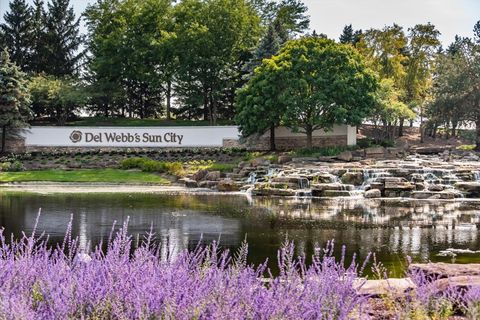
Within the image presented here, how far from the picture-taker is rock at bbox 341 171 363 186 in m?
26.5

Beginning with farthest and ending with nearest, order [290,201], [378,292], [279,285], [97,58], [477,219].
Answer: [97,58] < [290,201] < [477,219] < [378,292] < [279,285]

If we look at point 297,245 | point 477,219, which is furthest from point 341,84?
point 297,245

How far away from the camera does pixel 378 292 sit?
207 inches

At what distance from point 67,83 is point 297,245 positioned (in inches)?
1431

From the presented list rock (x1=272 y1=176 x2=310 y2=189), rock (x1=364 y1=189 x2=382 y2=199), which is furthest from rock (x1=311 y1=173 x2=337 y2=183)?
rock (x1=364 y1=189 x2=382 y2=199)

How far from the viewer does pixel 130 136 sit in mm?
39188

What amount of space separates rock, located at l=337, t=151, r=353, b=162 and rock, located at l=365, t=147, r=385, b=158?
1.49 meters

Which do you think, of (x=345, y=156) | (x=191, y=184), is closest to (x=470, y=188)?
(x=345, y=156)

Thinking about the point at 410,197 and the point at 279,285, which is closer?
the point at 279,285

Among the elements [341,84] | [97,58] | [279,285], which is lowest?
[279,285]

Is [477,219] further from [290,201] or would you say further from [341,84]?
[341,84]

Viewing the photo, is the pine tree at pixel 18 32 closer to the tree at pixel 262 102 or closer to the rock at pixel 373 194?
the tree at pixel 262 102

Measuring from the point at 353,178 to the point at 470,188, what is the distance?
517 cm

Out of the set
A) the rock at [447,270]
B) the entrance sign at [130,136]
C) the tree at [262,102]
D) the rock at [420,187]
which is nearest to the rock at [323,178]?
the rock at [420,187]
